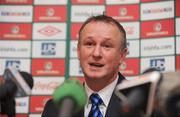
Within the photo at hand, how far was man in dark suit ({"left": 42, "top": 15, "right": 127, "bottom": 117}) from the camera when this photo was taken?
1281 millimetres

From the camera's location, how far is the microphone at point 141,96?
579mm

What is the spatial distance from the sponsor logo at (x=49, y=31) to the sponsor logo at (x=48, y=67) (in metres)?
0.18

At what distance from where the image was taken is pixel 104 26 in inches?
53.2

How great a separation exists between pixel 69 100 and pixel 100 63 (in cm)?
64

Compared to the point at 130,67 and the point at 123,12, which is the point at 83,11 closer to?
the point at 123,12

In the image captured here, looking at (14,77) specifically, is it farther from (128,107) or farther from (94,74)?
(94,74)

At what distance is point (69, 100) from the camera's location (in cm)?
66

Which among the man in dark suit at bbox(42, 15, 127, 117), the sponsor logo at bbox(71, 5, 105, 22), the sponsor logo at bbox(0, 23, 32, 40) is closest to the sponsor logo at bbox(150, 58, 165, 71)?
the sponsor logo at bbox(71, 5, 105, 22)

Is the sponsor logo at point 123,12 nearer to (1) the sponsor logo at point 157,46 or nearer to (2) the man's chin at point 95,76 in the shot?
(1) the sponsor logo at point 157,46

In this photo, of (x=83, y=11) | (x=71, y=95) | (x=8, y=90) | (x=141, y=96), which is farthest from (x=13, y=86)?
(x=83, y=11)

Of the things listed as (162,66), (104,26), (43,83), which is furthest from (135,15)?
(104,26)

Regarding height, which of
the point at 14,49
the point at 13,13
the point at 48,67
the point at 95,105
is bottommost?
the point at 95,105

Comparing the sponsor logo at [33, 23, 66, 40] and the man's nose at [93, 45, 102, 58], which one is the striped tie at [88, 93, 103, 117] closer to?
the man's nose at [93, 45, 102, 58]

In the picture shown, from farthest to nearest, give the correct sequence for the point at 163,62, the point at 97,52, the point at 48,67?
the point at 48,67 < the point at 163,62 < the point at 97,52
